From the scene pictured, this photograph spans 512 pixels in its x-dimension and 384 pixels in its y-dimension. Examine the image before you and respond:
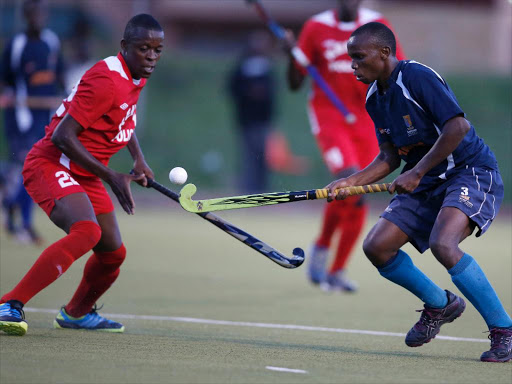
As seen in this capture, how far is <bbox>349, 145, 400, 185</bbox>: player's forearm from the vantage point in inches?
225

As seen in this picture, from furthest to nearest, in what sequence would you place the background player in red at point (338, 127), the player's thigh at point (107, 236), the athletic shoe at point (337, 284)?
the background player in red at point (338, 127) → the athletic shoe at point (337, 284) → the player's thigh at point (107, 236)

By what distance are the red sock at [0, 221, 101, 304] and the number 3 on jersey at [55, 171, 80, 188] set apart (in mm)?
270

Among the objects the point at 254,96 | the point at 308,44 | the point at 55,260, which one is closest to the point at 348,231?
the point at 308,44

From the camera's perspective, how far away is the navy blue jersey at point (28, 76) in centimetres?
1056

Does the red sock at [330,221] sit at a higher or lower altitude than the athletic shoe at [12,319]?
lower

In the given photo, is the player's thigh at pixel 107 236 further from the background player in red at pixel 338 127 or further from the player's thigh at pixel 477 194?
the background player in red at pixel 338 127

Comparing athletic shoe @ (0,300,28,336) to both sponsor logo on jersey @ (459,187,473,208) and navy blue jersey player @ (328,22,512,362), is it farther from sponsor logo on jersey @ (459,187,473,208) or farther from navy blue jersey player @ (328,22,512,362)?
sponsor logo on jersey @ (459,187,473,208)

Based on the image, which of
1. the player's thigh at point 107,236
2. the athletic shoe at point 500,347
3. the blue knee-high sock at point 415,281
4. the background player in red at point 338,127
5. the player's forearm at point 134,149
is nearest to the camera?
the athletic shoe at point 500,347

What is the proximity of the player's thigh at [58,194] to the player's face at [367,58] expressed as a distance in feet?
5.91

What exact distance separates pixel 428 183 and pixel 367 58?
31.8 inches

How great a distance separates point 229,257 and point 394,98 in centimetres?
527

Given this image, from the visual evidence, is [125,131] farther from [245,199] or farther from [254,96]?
[254,96]

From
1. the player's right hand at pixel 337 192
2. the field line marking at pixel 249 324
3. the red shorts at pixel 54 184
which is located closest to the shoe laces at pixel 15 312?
the red shorts at pixel 54 184

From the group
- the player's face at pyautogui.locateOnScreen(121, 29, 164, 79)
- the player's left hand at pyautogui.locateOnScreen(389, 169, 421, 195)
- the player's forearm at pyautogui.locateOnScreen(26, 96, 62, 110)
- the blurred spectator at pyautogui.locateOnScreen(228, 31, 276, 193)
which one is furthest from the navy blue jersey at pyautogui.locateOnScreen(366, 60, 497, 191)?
the blurred spectator at pyautogui.locateOnScreen(228, 31, 276, 193)
